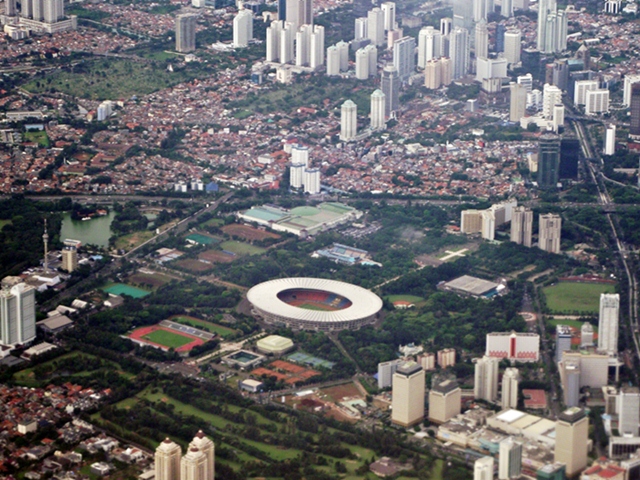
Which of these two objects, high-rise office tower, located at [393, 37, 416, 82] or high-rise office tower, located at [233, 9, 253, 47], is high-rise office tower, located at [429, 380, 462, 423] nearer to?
high-rise office tower, located at [393, 37, 416, 82]

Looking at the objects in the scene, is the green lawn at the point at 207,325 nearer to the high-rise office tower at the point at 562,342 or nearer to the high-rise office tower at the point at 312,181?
the high-rise office tower at the point at 562,342

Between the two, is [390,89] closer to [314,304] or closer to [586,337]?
[314,304]

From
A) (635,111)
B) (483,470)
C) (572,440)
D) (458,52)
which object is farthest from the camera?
(458,52)

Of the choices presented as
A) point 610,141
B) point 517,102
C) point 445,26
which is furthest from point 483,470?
point 445,26

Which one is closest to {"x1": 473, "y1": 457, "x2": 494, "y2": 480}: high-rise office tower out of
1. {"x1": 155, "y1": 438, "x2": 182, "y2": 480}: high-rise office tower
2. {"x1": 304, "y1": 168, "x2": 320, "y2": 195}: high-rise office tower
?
{"x1": 155, "y1": 438, "x2": 182, "y2": 480}: high-rise office tower

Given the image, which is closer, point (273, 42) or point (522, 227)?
point (522, 227)
